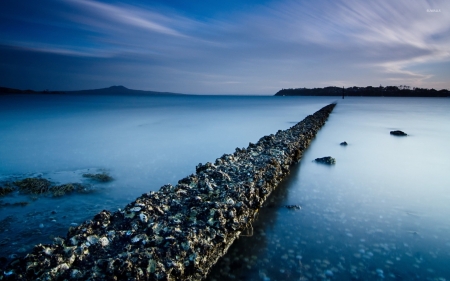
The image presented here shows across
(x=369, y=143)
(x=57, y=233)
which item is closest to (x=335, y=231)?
(x=57, y=233)

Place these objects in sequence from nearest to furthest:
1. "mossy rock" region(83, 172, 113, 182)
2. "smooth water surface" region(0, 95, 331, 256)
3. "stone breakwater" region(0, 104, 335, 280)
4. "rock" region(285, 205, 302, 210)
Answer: "stone breakwater" region(0, 104, 335, 280), "smooth water surface" region(0, 95, 331, 256), "rock" region(285, 205, 302, 210), "mossy rock" region(83, 172, 113, 182)

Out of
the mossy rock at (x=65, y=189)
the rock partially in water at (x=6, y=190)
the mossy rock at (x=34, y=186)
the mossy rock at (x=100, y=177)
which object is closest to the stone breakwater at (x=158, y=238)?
the mossy rock at (x=65, y=189)

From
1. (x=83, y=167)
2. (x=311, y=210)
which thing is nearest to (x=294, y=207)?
(x=311, y=210)

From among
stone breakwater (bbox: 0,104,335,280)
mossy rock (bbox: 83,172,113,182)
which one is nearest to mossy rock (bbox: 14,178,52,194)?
mossy rock (bbox: 83,172,113,182)

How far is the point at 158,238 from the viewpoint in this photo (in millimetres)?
3547

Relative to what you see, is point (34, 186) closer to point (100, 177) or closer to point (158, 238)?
point (100, 177)

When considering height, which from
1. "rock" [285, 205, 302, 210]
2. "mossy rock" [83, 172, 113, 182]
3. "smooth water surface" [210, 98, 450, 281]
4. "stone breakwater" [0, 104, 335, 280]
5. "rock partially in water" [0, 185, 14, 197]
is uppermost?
"stone breakwater" [0, 104, 335, 280]

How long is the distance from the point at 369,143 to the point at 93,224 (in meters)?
16.6

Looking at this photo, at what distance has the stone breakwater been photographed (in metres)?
2.92

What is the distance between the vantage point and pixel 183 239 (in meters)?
3.59

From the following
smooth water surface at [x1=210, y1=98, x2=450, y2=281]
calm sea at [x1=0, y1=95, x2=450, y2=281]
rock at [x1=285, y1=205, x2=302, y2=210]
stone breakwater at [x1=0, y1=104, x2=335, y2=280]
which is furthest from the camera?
rock at [x1=285, y1=205, x2=302, y2=210]

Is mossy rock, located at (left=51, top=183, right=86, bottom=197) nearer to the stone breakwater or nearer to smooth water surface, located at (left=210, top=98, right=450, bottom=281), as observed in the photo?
the stone breakwater

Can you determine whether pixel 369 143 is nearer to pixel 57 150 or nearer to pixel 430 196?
pixel 430 196

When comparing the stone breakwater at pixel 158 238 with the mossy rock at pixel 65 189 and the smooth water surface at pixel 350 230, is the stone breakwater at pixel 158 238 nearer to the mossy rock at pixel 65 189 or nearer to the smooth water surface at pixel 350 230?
the smooth water surface at pixel 350 230
